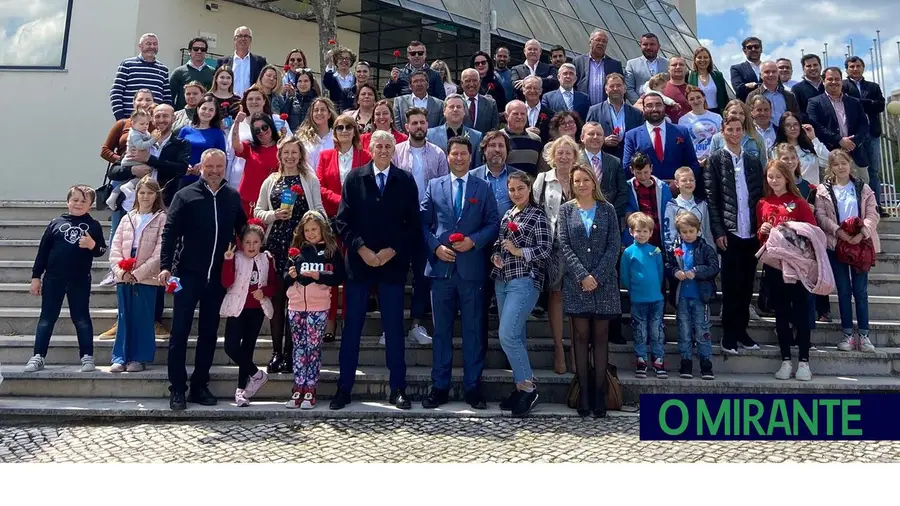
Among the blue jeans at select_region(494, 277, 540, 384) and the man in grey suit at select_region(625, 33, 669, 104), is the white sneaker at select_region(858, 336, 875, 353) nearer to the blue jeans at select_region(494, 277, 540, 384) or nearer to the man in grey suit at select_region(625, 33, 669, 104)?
the blue jeans at select_region(494, 277, 540, 384)

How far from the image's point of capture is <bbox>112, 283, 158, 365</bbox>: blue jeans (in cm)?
573

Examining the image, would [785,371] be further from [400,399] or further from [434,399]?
[400,399]

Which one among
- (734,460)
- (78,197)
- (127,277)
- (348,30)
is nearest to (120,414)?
(127,277)

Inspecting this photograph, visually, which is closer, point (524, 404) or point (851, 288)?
point (524, 404)

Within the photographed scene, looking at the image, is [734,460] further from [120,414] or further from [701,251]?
[120,414]

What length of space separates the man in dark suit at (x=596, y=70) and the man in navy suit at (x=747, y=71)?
1.54 m

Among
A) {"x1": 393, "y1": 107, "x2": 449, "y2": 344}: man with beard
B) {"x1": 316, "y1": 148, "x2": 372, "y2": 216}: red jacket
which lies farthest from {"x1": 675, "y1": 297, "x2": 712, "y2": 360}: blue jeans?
{"x1": 316, "y1": 148, "x2": 372, "y2": 216}: red jacket

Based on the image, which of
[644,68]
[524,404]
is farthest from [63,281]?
[644,68]

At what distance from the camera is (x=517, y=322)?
514 centimetres

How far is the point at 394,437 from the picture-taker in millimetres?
4703

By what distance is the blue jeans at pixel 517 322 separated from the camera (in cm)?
514

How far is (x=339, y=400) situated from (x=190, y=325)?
129 cm

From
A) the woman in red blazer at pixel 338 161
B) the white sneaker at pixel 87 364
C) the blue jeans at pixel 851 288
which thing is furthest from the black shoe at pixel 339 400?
the blue jeans at pixel 851 288

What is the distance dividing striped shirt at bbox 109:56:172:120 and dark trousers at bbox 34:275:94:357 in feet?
10.7
